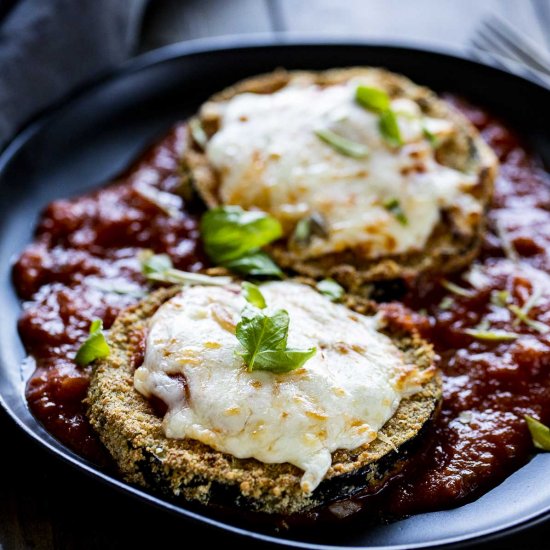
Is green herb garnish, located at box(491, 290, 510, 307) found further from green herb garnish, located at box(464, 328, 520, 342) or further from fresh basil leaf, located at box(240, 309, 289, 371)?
fresh basil leaf, located at box(240, 309, 289, 371)

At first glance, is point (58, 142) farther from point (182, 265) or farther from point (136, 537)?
point (136, 537)

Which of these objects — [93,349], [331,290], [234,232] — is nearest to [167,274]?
[234,232]

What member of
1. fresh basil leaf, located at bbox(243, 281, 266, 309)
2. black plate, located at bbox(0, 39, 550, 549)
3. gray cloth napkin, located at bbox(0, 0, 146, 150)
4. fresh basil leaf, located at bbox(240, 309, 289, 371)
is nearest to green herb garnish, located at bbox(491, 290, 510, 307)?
black plate, located at bbox(0, 39, 550, 549)

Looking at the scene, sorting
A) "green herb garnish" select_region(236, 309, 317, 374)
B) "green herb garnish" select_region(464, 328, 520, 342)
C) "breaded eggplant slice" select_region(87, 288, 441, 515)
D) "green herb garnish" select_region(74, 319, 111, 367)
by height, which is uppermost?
"green herb garnish" select_region(236, 309, 317, 374)

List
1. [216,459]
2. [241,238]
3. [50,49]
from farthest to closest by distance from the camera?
[50,49] < [241,238] < [216,459]

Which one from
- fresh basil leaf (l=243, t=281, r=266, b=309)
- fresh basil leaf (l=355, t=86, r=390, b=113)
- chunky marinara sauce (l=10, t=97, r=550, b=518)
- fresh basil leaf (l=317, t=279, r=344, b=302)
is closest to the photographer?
chunky marinara sauce (l=10, t=97, r=550, b=518)

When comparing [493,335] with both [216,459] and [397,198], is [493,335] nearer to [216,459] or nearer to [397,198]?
[397,198]

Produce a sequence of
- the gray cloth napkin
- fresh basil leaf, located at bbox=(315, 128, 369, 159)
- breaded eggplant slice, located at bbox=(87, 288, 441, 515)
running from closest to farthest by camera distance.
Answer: breaded eggplant slice, located at bbox=(87, 288, 441, 515)
fresh basil leaf, located at bbox=(315, 128, 369, 159)
the gray cloth napkin
